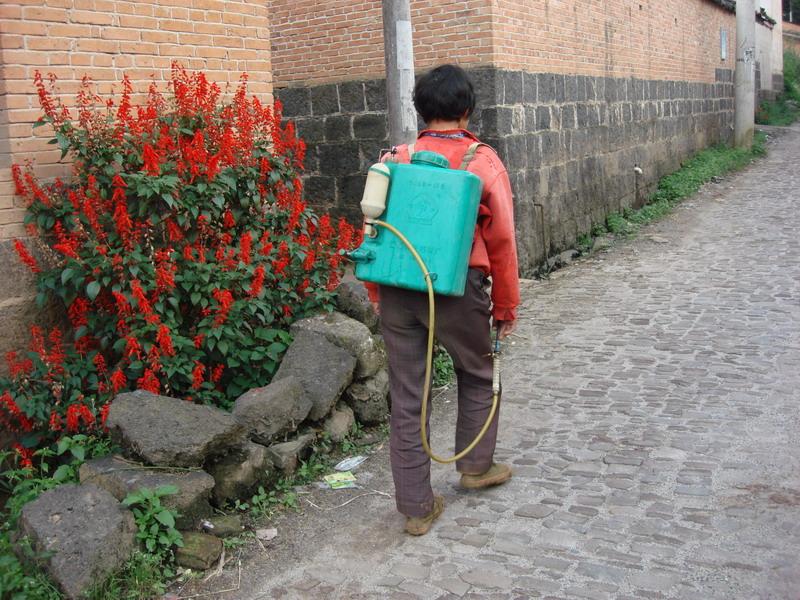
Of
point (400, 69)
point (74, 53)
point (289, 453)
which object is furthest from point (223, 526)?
point (400, 69)

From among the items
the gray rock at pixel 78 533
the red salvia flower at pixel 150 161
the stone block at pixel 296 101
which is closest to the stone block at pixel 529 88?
the stone block at pixel 296 101

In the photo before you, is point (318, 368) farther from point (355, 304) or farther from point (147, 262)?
point (147, 262)

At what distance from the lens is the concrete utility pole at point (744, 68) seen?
1891 cm

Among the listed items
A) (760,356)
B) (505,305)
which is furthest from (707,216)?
(505,305)

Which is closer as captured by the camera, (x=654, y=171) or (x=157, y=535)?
(x=157, y=535)

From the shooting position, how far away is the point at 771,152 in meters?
20.0

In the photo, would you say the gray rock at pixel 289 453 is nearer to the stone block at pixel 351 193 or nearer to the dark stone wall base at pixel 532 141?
the dark stone wall base at pixel 532 141

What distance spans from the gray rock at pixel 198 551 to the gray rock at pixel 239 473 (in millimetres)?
354

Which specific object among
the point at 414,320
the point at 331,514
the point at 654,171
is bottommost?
the point at 331,514

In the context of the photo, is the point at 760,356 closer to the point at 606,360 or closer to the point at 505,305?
the point at 606,360

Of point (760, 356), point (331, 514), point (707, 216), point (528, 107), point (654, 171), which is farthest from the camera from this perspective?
point (654, 171)

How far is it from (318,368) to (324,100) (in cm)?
570

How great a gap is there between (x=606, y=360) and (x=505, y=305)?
108 inches

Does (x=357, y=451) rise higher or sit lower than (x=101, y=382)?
lower
